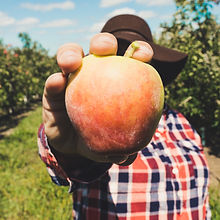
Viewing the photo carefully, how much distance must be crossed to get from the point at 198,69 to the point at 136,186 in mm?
3026

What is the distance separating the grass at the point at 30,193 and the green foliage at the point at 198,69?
4.49 feet

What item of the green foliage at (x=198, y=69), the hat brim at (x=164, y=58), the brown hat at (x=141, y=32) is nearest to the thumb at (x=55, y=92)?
the hat brim at (x=164, y=58)

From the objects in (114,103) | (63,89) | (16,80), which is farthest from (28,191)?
(16,80)

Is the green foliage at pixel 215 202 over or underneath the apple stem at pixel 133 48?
underneath

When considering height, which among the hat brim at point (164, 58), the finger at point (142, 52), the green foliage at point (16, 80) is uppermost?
the finger at point (142, 52)

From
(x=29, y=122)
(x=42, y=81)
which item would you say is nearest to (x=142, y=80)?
(x=29, y=122)

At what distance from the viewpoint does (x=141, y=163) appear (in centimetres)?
126

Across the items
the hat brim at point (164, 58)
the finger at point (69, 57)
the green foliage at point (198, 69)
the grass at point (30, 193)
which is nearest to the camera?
the finger at point (69, 57)

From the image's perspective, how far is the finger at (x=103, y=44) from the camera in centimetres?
69

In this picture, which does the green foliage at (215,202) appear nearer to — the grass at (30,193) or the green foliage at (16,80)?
the grass at (30,193)

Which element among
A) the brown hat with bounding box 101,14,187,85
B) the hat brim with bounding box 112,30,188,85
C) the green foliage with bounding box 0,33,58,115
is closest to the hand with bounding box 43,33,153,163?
the hat brim with bounding box 112,30,188,85

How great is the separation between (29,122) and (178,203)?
6.53m

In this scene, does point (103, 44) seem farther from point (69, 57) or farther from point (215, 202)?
point (215, 202)

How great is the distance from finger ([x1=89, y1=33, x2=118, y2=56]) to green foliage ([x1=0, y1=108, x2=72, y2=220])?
2262 mm
